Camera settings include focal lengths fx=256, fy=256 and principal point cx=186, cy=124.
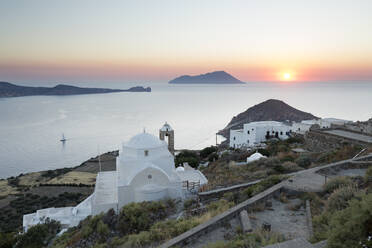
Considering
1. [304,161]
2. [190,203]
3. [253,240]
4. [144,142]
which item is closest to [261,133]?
[304,161]

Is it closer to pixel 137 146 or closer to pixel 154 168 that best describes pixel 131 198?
pixel 154 168

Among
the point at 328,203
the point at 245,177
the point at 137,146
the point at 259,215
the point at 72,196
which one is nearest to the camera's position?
the point at 328,203

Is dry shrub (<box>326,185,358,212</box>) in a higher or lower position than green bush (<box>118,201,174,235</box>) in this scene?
higher

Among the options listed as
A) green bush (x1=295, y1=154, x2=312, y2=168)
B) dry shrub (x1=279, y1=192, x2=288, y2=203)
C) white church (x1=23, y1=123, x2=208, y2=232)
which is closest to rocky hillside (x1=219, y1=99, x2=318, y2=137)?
green bush (x1=295, y1=154, x2=312, y2=168)

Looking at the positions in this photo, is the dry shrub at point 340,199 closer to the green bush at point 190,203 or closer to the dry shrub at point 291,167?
the green bush at point 190,203

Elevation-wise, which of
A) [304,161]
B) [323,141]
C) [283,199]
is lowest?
[304,161]

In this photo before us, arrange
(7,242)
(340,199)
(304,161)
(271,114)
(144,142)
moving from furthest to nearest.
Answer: (271,114)
(144,142)
(304,161)
(7,242)
(340,199)

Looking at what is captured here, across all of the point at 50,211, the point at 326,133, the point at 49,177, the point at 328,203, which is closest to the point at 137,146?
the point at 50,211

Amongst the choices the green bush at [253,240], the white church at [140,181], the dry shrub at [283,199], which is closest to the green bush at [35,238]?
the white church at [140,181]

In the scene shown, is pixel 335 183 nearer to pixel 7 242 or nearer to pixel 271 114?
pixel 7 242

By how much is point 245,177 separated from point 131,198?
5275 millimetres

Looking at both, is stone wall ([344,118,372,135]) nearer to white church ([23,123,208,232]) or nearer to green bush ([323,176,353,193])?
green bush ([323,176,353,193])

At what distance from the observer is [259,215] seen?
20.7 ft

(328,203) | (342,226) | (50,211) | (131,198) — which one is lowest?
(50,211)
